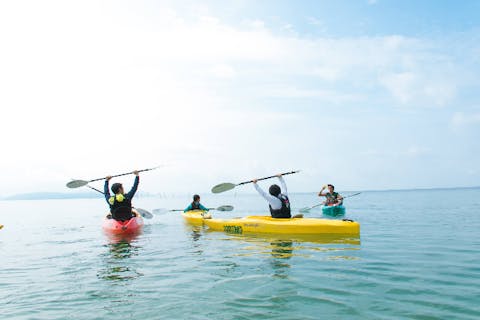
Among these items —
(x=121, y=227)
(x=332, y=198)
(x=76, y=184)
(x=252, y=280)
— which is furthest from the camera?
(x=332, y=198)

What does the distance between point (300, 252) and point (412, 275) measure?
2914 millimetres

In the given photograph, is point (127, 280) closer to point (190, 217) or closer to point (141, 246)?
point (141, 246)

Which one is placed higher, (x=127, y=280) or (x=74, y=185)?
(x=74, y=185)

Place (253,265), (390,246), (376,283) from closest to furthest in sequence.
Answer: (376,283) < (253,265) < (390,246)

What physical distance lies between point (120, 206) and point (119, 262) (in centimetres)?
514

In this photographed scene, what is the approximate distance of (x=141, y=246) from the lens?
11.3m

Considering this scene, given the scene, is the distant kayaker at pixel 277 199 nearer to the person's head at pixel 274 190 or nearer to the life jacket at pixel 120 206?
the person's head at pixel 274 190

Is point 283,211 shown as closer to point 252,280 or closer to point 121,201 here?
point 121,201

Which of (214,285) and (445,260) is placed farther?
(445,260)

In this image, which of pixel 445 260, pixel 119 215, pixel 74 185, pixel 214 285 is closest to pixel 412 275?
pixel 445 260

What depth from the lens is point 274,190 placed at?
11.9 metres

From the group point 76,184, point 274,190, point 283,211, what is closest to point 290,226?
point 283,211

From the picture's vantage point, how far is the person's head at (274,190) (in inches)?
464

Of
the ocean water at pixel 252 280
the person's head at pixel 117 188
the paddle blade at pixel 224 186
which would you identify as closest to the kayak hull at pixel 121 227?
the person's head at pixel 117 188
